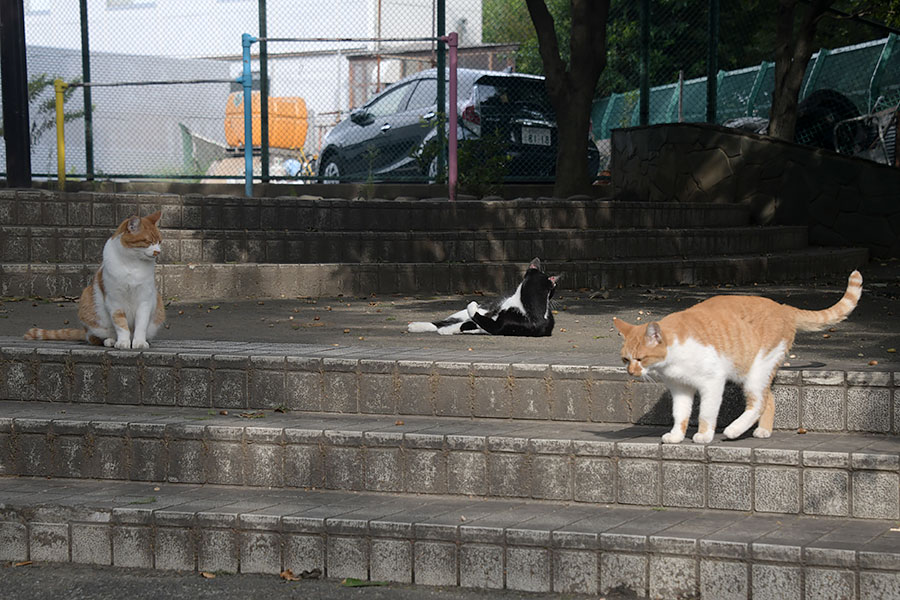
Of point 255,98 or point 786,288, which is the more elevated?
point 255,98

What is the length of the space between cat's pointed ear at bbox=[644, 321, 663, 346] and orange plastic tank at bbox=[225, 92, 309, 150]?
9744 millimetres

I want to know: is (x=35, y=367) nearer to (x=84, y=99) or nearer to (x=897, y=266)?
(x=84, y=99)

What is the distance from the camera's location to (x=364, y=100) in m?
14.4

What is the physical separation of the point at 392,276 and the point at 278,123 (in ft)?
17.8

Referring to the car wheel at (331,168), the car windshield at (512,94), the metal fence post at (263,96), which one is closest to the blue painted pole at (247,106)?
the metal fence post at (263,96)

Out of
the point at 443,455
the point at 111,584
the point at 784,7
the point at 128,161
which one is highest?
the point at 784,7

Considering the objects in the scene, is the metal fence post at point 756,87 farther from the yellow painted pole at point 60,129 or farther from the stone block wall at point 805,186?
the yellow painted pole at point 60,129

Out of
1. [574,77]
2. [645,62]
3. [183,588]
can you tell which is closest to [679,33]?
[645,62]

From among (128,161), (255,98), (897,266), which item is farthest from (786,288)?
(128,161)

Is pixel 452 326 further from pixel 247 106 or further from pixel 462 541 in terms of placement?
pixel 247 106

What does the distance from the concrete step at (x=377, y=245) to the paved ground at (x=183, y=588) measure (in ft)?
15.5

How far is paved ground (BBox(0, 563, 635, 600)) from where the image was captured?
3801 mm

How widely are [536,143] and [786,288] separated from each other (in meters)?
4.72

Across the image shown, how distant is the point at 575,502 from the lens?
4266 millimetres
